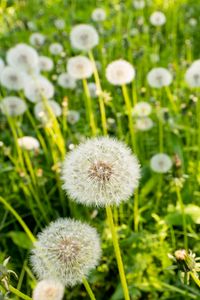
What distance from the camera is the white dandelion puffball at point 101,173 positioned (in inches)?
49.7

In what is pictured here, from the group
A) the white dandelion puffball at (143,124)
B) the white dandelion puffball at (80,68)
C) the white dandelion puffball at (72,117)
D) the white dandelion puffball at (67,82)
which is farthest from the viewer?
the white dandelion puffball at (67,82)

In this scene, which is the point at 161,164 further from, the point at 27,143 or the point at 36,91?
the point at 36,91

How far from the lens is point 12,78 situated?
2.92 m

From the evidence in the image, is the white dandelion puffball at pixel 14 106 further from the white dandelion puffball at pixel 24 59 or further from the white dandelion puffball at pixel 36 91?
the white dandelion puffball at pixel 24 59

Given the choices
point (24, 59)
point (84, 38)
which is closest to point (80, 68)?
point (84, 38)

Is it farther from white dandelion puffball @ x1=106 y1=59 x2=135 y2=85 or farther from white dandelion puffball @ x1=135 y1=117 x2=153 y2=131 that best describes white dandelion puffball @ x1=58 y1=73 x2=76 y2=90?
white dandelion puffball @ x1=106 y1=59 x2=135 y2=85

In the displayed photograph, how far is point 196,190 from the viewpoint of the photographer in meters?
2.63

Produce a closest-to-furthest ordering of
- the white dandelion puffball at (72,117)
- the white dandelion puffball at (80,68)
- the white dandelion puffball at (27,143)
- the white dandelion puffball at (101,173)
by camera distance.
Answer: the white dandelion puffball at (101,173) → the white dandelion puffball at (27,143) → the white dandelion puffball at (80,68) → the white dandelion puffball at (72,117)

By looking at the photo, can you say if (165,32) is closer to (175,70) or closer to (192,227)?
(175,70)

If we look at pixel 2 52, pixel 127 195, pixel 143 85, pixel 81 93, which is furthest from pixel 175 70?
pixel 127 195

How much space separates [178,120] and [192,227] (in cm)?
94

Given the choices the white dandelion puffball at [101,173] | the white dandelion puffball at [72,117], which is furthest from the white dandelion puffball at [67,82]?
the white dandelion puffball at [101,173]

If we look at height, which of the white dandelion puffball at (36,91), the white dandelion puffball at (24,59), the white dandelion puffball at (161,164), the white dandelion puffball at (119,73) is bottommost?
the white dandelion puffball at (161,164)

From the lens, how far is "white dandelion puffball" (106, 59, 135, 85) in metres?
2.59
